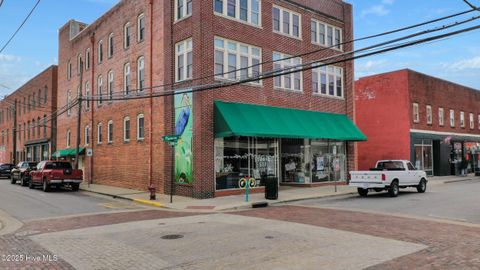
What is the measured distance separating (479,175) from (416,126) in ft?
31.1

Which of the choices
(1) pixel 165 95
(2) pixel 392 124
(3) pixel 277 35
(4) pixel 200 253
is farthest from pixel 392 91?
(4) pixel 200 253

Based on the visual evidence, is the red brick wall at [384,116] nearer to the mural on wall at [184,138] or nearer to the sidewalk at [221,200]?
the sidewalk at [221,200]

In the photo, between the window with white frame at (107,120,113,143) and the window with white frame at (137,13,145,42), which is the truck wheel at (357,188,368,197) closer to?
the window with white frame at (137,13,145,42)

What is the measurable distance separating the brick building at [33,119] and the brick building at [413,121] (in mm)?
29806

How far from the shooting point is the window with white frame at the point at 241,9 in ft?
65.5

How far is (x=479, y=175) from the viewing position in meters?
36.8

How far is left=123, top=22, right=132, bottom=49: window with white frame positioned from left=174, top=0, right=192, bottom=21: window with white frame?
5957 mm

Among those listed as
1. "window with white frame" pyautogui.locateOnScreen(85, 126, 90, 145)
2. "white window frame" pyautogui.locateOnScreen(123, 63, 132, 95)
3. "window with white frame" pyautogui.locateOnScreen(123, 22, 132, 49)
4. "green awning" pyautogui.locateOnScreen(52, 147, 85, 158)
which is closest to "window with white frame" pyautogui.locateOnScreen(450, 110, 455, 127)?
"white window frame" pyautogui.locateOnScreen(123, 63, 132, 95)

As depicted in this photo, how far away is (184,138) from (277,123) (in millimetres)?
4839

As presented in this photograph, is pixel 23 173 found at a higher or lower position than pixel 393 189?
higher

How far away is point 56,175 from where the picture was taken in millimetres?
23375

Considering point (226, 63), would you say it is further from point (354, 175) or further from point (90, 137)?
point (90, 137)

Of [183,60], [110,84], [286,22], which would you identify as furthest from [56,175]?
[286,22]

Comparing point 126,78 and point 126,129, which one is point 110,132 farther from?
point 126,78
